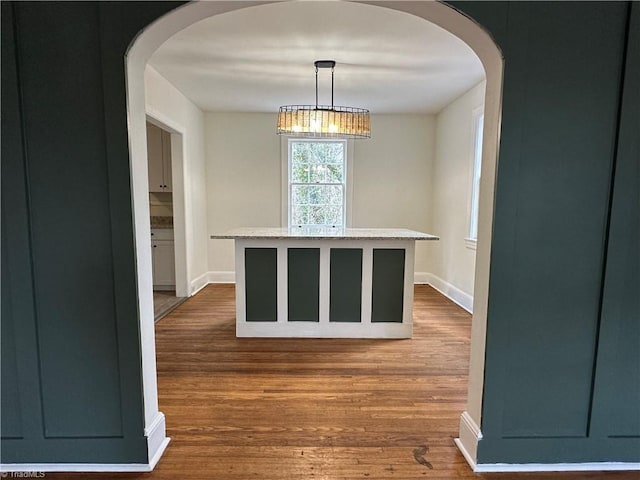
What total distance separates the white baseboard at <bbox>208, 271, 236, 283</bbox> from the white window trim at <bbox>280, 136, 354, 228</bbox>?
119cm

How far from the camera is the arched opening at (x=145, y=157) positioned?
151 centimetres

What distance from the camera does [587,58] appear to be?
150 cm

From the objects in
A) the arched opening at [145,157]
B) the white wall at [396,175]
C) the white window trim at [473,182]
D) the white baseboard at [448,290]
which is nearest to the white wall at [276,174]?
the white wall at [396,175]

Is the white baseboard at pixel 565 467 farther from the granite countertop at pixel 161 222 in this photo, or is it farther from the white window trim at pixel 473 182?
the granite countertop at pixel 161 222

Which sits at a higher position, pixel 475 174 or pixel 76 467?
pixel 475 174

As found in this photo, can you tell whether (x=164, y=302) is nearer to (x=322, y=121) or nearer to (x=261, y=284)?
(x=261, y=284)

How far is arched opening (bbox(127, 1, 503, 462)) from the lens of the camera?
4.95 feet

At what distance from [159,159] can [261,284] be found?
2.82 m

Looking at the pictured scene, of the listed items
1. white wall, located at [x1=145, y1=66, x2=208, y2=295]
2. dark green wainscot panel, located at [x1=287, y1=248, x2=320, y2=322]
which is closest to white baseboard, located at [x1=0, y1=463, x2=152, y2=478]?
dark green wainscot panel, located at [x1=287, y1=248, x2=320, y2=322]

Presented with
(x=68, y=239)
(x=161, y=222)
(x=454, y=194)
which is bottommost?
(x=161, y=222)

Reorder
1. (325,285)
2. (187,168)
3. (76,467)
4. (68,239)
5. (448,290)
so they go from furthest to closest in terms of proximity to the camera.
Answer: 1. (448,290)
2. (187,168)
3. (325,285)
4. (76,467)
5. (68,239)

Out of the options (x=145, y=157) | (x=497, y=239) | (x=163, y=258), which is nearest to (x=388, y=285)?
(x=497, y=239)

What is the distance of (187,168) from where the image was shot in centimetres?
466

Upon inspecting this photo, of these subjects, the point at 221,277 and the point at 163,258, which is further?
the point at 221,277
